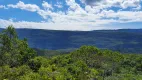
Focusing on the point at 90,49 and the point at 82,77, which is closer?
the point at 82,77

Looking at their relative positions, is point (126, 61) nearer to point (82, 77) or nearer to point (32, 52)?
point (32, 52)

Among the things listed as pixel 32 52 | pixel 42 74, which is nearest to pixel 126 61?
pixel 32 52

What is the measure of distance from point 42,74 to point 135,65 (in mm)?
98817

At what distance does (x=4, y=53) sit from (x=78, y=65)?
20.9m

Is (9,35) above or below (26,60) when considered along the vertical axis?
above

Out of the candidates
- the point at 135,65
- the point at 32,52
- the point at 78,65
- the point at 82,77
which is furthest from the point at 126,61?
the point at 82,77

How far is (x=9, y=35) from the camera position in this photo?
260 feet

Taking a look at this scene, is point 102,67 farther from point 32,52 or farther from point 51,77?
Result: point 51,77

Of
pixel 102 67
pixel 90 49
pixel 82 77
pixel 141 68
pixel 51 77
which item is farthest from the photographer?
pixel 141 68

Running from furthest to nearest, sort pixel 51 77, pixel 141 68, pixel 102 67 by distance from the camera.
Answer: pixel 141 68, pixel 102 67, pixel 51 77

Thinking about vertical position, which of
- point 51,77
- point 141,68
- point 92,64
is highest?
point 51,77

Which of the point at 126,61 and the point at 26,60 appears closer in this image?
the point at 26,60

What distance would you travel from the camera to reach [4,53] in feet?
250

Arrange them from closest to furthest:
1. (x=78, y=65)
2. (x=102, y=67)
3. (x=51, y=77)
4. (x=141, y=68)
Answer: (x=51, y=77) → (x=78, y=65) → (x=102, y=67) → (x=141, y=68)
